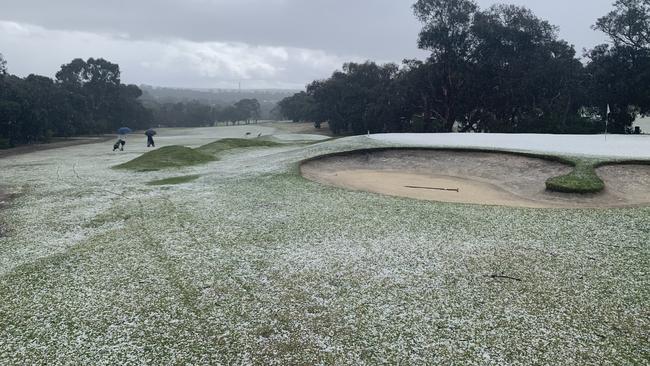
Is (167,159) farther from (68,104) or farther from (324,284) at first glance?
(68,104)

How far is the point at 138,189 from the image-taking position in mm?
27719

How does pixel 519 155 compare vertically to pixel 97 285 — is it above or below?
above

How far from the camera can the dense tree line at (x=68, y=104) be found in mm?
67000

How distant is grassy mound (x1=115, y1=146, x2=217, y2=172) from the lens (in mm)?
37219

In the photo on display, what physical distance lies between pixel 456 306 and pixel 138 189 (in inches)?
895

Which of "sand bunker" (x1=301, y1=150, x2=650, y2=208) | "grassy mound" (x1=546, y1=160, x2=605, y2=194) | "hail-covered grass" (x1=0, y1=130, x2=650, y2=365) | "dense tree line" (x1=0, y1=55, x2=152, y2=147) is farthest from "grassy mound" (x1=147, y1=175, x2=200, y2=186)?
"dense tree line" (x1=0, y1=55, x2=152, y2=147)

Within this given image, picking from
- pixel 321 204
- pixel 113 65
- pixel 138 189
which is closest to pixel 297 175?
pixel 321 204

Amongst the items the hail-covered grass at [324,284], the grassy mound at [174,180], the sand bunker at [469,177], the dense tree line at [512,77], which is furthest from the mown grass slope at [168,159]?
the dense tree line at [512,77]

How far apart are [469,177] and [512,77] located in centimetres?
4513

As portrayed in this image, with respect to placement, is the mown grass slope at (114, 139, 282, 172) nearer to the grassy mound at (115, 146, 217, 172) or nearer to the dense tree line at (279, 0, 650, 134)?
the grassy mound at (115, 146, 217, 172)

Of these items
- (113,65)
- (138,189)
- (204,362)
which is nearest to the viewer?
(204,362)

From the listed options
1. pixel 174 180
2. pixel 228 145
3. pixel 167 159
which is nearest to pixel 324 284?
pixel 174 180

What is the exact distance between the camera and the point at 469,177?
106ft

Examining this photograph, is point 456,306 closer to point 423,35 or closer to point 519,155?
point 519,155
